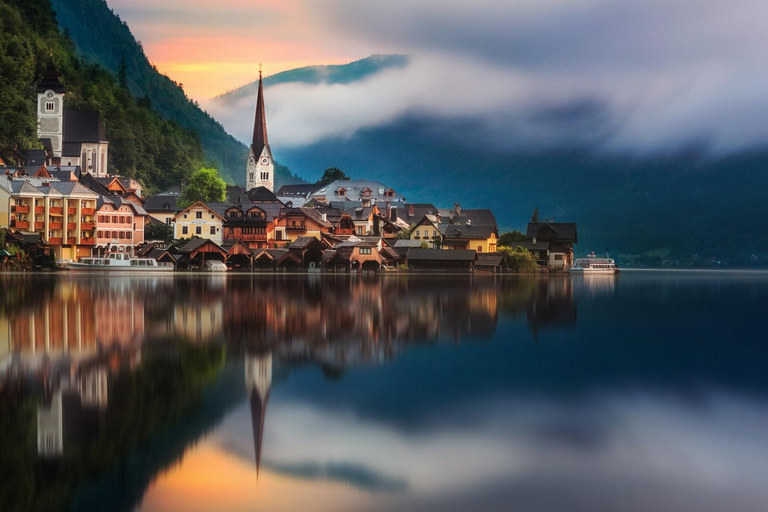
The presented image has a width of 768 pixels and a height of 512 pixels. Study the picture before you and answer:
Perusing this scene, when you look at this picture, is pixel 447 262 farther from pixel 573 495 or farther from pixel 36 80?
pixel 573 495

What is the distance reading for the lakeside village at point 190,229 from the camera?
224ft

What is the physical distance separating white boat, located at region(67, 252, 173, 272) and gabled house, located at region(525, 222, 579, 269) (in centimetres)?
4457

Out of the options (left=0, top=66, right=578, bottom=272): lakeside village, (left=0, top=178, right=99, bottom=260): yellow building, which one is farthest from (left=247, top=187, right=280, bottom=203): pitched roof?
(left=0, top=178, right=99, bottom=260): yellow building

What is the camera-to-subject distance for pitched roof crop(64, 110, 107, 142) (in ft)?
325

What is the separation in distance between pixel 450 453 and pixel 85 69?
122238 millimetres

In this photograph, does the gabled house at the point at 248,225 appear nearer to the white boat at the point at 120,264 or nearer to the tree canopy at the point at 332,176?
the white boat at the point at 120,264

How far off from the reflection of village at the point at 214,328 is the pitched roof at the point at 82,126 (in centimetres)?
5960

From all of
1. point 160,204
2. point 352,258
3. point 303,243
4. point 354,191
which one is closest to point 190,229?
point 303,243

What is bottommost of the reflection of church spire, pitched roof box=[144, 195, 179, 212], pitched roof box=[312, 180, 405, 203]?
the reflection of church spire

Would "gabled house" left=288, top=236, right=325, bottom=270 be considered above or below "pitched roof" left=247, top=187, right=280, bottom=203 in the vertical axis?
below

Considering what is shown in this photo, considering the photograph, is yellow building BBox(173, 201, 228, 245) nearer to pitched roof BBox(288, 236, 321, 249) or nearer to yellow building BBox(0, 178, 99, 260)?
pitched roof BBox(288, 236, 321, 249)

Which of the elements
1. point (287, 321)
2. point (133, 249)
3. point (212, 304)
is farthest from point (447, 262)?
point (287, 321)

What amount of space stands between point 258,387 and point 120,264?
57.3 meters

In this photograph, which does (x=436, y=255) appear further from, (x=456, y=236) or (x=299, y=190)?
(x=299, y=190)
